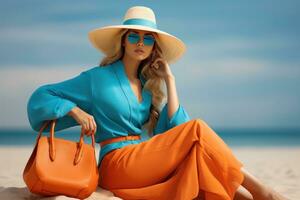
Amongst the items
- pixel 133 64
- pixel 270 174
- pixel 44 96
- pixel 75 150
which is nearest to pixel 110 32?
pixel 133 64

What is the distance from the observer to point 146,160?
8.65 feet

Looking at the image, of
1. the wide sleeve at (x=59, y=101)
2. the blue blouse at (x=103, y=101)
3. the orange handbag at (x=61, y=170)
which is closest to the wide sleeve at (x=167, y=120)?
the blue blouse at (x=103, y=101)

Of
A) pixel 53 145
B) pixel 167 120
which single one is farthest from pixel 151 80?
pixel 53 145

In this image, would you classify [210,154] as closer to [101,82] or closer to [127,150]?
[127,150]

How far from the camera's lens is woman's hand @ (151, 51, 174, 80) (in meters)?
2.99

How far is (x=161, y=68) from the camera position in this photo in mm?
3037

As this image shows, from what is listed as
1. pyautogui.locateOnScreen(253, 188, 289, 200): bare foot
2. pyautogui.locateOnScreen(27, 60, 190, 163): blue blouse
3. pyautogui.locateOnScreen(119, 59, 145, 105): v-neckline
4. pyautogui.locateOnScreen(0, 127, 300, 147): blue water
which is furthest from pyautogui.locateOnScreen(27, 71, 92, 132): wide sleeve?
pyautogui.locateOnScreen(0, 127, 300, 147): blue water

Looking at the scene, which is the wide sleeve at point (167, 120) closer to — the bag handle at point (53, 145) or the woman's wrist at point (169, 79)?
the woman's wrist at point (169, 79)

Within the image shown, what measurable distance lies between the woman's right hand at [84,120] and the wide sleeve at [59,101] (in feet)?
0.12

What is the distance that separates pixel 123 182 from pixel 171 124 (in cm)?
42

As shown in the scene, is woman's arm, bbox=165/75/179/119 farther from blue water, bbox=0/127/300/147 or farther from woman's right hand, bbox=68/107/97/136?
blue water, bbox=0/127/300/147

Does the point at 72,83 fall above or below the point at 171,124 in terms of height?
above

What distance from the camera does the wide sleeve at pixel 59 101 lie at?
2664mm

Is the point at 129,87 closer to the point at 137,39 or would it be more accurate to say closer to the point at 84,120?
the point at 137,39
